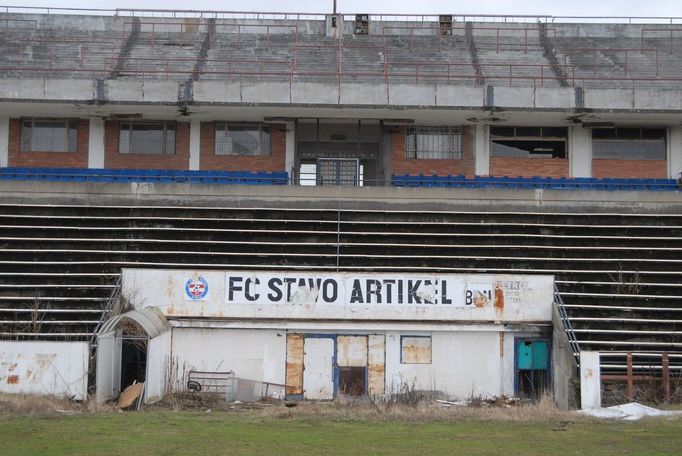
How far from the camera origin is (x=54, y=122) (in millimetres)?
31547

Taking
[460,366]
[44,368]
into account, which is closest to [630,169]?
[460,366]

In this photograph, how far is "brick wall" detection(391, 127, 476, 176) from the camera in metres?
31.2

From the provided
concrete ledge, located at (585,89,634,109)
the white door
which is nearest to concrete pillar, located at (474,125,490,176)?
concrete ledge, located at (585,89,634,109)

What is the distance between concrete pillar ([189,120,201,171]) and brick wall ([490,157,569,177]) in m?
10.5

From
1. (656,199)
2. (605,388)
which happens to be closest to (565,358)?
(605,388)

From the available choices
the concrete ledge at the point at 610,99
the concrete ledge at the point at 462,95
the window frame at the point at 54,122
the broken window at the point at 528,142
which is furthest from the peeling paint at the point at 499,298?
the window frame at the point at 54,122

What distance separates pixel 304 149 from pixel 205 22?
351 inches

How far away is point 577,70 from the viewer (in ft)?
114

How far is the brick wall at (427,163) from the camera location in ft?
103

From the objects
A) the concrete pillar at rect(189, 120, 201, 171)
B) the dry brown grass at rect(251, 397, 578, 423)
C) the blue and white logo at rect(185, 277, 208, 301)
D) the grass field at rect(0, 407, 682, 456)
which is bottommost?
the grass field at rect(0, 407, 682, 456)

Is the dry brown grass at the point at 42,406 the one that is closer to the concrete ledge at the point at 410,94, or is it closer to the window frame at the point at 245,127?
the window frame at the point at 245,127

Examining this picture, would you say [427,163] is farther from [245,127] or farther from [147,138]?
[147,138]

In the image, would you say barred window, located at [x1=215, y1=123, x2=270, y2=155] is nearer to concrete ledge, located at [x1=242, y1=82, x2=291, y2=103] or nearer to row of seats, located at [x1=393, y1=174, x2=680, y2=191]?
concrete ledge, located at [x1=242, y1=82, x2=291, y2=103]

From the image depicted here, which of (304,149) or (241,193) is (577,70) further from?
(241,193)
